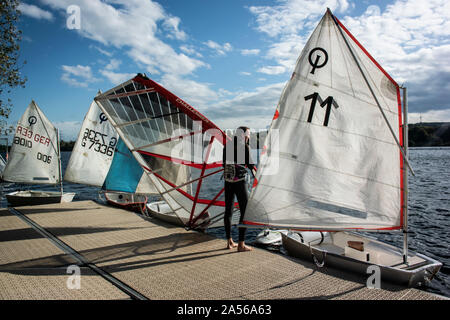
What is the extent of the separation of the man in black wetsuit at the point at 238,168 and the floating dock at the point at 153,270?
82 centimetres

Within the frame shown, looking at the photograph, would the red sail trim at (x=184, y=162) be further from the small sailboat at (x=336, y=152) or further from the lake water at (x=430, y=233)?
the lake water at (x=430, y=233)

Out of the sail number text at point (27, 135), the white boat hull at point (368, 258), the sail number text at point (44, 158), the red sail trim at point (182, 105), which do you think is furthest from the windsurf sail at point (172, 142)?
the sail number text at point (27, 135)

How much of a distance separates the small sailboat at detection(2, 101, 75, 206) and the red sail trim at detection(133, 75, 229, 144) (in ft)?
29.1

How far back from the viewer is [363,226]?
457cm

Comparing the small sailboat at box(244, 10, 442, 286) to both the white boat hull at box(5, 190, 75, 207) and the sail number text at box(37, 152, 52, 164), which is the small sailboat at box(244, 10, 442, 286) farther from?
the sail number text at box(37, 152, 52, 164)

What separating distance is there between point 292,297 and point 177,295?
59.6 inches

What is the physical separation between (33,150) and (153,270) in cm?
1120

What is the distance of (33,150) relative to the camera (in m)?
12.5

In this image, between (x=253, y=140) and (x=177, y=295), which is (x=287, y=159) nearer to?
(x=253, y=140)

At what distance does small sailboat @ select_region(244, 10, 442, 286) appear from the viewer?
4.41m

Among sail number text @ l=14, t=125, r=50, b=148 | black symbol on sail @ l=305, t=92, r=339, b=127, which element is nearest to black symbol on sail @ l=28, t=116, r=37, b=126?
sail number text @ l=14, t=125, r=50, b=148

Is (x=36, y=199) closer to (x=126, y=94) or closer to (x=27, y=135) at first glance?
(x=27, y=135)

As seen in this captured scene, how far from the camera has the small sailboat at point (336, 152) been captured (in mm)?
4414
